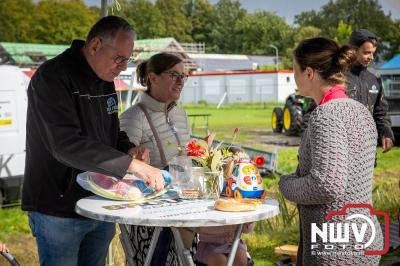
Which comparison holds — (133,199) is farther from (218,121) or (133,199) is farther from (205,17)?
(218,121)

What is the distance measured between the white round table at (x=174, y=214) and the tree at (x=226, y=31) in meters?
14.8

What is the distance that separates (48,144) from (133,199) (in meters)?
0.39

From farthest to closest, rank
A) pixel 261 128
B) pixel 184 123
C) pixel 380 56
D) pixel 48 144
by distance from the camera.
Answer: pixel 380 56 → pixel 261 128 → pixel 184 123 → pixel 48 144

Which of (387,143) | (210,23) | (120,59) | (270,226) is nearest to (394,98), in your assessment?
(270,226)

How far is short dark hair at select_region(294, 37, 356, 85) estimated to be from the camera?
2.04 meters

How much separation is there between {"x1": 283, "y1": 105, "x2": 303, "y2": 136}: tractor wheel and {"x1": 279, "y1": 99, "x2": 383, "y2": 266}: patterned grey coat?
11933mm

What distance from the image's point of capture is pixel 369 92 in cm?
413

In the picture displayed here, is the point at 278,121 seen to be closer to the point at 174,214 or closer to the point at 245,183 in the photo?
the point at 245,183

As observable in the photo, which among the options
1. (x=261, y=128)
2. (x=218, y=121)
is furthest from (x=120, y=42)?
(x=218, y=121)

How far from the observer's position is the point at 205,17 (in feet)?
58.4

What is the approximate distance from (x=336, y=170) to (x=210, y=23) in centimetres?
1680

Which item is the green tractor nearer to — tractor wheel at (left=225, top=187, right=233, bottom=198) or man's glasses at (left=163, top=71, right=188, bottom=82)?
man's glasses at (left=163, top=71, right=188, bottom=82)

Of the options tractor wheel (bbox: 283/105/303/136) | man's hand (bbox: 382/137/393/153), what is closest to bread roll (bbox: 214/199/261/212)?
man's hand (bbox: 382/137/393/153)

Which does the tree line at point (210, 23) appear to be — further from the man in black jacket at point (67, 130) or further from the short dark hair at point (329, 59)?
the short dark hair at point (329, 59)
